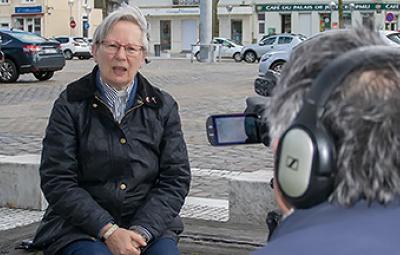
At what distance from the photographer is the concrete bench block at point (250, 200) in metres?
5.78

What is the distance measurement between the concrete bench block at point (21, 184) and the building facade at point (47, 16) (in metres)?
51.6

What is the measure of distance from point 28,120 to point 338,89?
11539 millimetres

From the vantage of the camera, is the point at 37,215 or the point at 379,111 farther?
the point at 37,215

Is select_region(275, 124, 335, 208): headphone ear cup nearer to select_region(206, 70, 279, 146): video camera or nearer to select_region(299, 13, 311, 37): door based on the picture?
select_region(206, 70, 279, 146): video camera

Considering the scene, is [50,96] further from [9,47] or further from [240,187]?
[240,187]

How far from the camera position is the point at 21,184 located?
641cm

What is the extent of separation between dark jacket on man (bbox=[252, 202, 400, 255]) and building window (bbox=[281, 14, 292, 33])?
57.3m

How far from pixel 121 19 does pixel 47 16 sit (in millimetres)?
55754

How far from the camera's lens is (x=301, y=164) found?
141 cm

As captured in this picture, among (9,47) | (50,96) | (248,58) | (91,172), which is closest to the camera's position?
(91,172)

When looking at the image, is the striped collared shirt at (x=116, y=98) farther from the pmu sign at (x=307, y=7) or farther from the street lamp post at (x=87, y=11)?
the street lamp post at (x=87, y=11)

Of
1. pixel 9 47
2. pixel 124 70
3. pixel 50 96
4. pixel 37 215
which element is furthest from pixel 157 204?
pixel 9 47

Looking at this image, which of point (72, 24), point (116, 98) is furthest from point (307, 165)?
point (72, 24)

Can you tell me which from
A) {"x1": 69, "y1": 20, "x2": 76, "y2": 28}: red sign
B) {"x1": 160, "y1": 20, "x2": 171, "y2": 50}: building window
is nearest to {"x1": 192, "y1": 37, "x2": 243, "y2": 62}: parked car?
{"x1": 69, "y1": 20, "x2": 76, "y2": 28}: red sign
